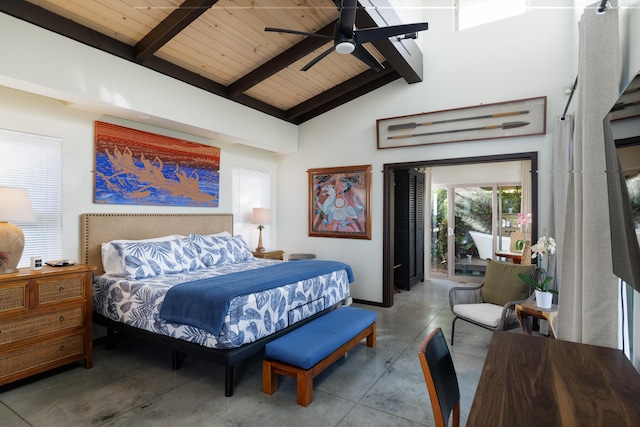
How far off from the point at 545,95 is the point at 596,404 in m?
4.01

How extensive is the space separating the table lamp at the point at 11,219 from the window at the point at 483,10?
17.4ft

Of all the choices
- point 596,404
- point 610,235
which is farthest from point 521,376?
point 610,235

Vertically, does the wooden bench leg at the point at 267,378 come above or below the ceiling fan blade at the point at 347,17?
below

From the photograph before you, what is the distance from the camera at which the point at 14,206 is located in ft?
8.97

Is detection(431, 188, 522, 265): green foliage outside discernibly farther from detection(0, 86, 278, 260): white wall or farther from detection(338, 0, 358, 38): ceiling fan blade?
detection(0, 86, 278, 260): white wall

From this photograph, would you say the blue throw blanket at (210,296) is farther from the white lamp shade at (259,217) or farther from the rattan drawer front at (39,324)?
the white lamp shade at (259,217)

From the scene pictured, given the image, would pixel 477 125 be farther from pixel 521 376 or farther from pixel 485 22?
pixel 521 376

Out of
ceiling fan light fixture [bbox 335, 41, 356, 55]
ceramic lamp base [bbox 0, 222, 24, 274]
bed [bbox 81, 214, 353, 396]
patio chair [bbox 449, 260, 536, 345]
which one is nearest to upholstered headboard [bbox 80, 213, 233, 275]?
bed [bbox 81, 214, 353, 396]

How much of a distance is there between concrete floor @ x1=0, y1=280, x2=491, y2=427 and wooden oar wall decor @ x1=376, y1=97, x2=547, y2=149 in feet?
8.45

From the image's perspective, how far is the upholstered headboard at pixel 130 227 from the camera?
144 inches

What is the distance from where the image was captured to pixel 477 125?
4449 millimetres

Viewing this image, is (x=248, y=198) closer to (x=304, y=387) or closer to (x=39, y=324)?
(x=39, y=324)

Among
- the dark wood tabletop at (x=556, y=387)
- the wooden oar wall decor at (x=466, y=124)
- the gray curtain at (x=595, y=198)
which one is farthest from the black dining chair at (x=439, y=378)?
the wooden oar wall decor at (x=466, y=124)

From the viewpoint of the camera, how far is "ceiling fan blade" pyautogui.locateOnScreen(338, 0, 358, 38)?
2363 millimetres
